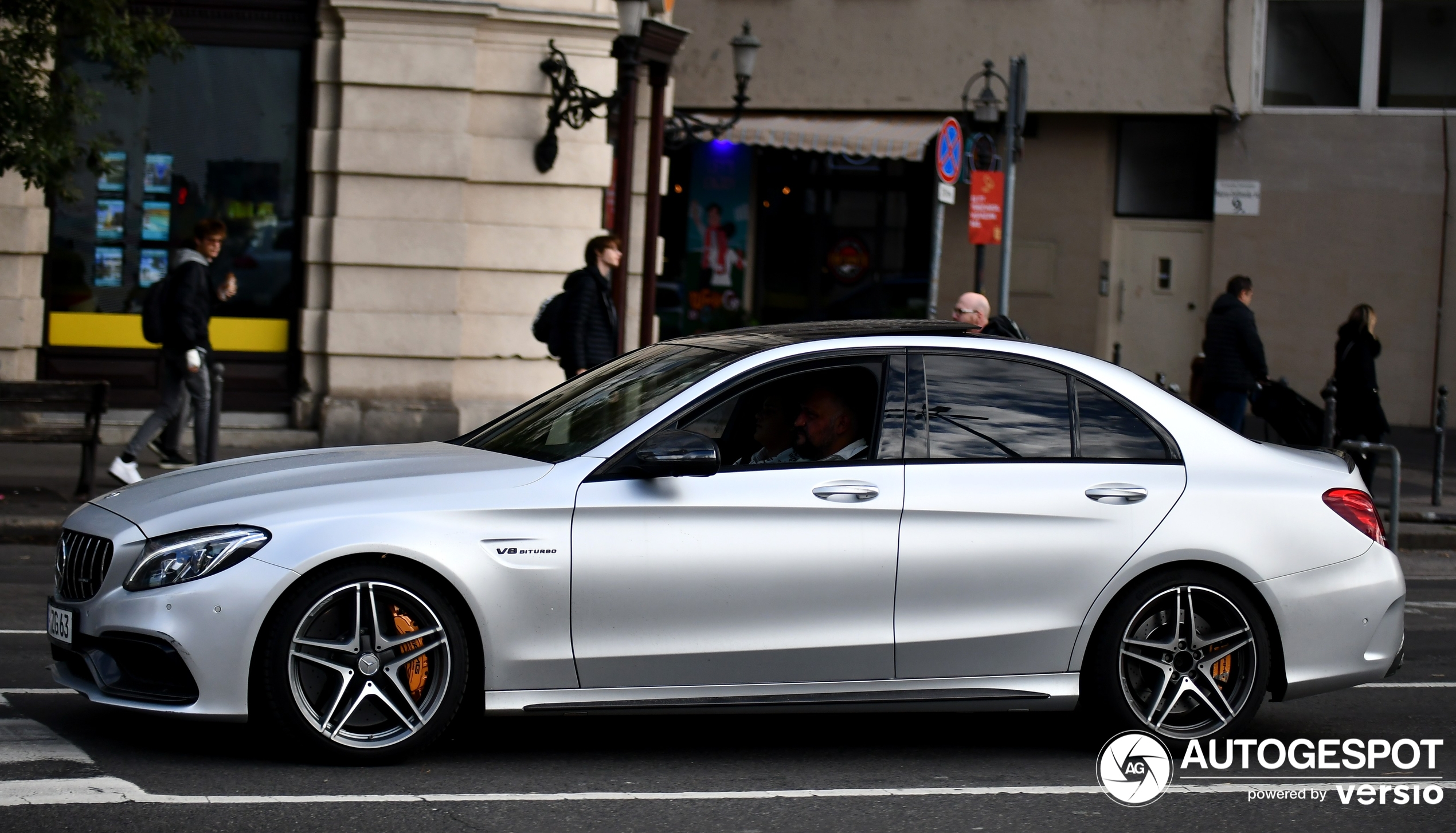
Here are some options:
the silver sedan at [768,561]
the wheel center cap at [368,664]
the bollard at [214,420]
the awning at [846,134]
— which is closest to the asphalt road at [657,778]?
the silver sedan at [768,561]

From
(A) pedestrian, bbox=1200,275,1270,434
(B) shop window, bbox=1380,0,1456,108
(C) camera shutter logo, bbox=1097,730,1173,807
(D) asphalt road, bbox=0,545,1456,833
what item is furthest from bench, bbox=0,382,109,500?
(B) shop window, bbox=1380,0,1456,108

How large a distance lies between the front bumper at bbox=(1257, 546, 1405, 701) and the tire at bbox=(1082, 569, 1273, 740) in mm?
95

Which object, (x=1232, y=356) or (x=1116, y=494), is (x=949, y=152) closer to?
(x=1232, y=356)

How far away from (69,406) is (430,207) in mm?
4344

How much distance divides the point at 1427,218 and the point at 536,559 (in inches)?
773

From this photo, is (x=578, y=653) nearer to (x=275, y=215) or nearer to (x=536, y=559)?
(x=536, y=559)

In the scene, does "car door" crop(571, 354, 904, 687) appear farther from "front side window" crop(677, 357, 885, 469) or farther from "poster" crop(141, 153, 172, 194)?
"poster" crop(141, 153, 172, 194)

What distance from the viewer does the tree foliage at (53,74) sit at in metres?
11.5

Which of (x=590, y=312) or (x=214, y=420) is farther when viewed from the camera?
(x=214, y=420)

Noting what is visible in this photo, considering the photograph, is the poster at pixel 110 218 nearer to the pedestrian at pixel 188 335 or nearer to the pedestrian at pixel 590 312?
the pedestrian at pixel 188 335

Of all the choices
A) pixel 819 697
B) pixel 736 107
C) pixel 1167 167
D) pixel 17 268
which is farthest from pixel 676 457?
pixel 1167 167

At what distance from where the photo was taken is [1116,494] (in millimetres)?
5863

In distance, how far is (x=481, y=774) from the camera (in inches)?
213

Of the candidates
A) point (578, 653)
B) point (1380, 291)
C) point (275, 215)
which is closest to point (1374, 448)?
point (578, 653)
